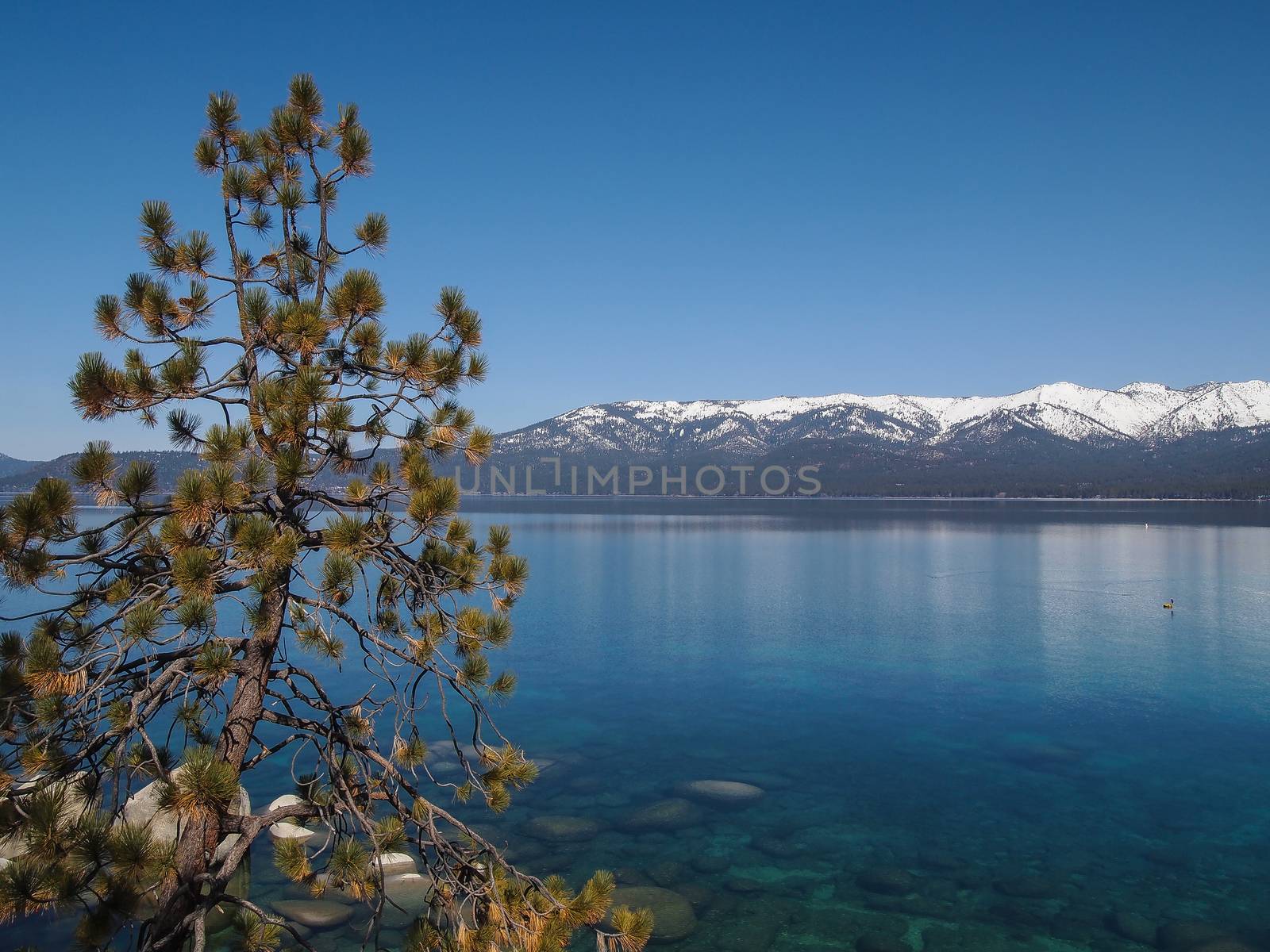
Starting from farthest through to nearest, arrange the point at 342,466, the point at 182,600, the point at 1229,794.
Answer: the point at 1229,794, the point at 342,466, the point at 182,600

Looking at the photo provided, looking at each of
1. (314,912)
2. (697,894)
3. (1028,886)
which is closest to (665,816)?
(697,894)

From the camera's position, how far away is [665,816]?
18984 mm

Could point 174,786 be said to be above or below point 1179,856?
above

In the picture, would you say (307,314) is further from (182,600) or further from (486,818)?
(486,818)

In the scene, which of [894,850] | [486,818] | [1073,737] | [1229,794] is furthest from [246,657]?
[1073,737]

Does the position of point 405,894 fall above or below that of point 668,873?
above

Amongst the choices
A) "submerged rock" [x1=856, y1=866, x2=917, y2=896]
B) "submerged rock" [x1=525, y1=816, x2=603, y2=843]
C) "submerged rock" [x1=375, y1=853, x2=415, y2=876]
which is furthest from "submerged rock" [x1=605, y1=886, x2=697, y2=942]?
"submerged rock" [x1=375, y1=853, x2=415, y2=876]

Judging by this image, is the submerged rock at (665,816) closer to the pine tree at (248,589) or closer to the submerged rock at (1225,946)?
the submerged rock at (1225,946)

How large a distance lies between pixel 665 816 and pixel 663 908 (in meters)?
4.30

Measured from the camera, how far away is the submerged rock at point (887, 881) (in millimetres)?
15812

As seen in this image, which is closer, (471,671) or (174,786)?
(174,786)

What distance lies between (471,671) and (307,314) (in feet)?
10.7

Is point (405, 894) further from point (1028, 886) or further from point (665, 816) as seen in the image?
point (1028, 886)

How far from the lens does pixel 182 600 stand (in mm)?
5773
